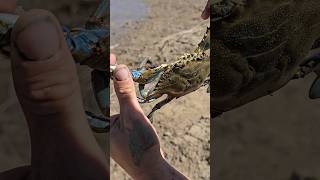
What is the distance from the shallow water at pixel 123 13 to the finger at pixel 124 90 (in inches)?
7.6

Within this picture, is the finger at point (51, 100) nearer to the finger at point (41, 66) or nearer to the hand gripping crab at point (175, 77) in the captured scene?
the finger at point (41, 66)

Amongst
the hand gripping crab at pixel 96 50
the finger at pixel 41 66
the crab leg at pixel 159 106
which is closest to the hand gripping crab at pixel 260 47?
the crab leg at pixel 159 106

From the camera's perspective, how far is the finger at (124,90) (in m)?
1.53

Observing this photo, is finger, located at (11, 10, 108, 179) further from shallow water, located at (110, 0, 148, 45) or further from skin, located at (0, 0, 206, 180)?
shallow water, located at (110, 0, 148, 45)

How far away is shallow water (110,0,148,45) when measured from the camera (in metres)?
1.60

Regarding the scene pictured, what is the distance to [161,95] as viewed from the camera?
171 cm

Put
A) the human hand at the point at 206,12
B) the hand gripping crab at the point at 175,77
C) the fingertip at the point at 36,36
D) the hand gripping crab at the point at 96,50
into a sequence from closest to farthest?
the fingertip at the point at 36,36, the hand gripping crab at the point at 96,50, the human hand at the point at 206,12, the hand gripping crab at the point at 175,77

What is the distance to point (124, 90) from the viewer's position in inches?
60.7

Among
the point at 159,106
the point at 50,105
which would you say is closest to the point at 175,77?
the point at 159,106

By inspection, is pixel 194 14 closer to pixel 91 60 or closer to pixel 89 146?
pixel 91 60

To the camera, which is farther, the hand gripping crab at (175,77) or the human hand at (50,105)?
the hand gripping crab at (175,77)

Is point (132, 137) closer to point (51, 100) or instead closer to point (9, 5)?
point (51, 100)

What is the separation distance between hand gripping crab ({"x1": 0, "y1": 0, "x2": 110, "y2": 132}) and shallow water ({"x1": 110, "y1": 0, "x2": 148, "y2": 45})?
0.20 m

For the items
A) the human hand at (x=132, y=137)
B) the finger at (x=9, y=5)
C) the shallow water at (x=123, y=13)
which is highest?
the finger at (x=9, y=5)
